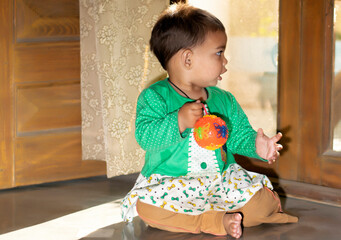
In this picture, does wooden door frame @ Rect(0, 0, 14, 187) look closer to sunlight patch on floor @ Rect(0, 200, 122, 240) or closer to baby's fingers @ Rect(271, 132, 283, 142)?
sunlight patch on floor @ Rect(0, 200, 122, 240)

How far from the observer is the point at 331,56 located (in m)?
1.90

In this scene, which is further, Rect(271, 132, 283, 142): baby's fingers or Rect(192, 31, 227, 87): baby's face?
Rect(192, 31, 227, 87): baby's face

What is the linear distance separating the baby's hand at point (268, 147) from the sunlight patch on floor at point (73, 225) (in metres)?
0.56

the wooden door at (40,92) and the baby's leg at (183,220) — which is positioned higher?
the wooden door at (40,92)

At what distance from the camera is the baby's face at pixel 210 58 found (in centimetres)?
151

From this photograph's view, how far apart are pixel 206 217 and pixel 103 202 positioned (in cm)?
57

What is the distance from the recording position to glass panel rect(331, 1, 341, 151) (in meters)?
1.87

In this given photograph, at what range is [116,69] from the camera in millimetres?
2199

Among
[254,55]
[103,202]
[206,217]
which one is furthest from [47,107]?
[206,217]

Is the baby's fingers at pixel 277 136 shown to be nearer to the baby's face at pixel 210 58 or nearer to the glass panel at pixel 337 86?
the baby's face at pixel 210 58

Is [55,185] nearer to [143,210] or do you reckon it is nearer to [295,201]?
[143,210]

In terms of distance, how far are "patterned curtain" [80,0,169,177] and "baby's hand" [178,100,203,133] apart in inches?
34.4

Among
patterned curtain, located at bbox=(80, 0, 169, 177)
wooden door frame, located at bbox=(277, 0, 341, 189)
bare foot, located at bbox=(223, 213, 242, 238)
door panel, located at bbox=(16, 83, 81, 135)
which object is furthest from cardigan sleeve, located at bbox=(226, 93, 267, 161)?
door panel, located at bbox=(16, 83, 81, 135)

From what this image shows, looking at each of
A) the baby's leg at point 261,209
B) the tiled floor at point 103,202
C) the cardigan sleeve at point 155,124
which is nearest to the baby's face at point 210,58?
the cardigan sleeve at point 155,124
